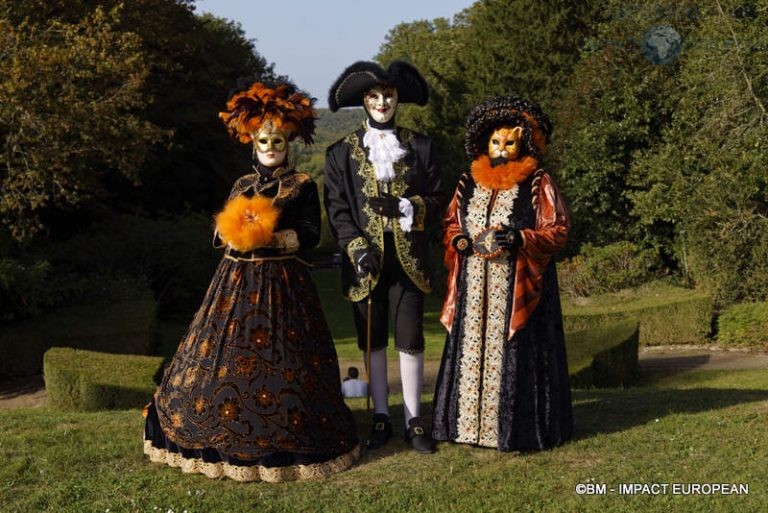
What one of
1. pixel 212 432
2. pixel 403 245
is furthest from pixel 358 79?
pixel 212 432

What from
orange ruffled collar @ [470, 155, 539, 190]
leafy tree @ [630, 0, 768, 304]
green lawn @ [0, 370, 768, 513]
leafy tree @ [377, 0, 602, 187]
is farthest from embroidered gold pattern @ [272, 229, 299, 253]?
leafy tree @ [377, 0, 602, 187]

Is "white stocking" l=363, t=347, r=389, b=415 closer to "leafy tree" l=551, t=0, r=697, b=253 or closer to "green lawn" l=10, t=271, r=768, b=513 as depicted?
"green lawn" l=10, t=271, r=768, b=513

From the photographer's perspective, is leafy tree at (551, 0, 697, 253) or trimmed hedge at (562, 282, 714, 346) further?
leafy tree at (551, 0, 697, 253)

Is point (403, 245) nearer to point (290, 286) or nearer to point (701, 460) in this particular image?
point (290, 286)

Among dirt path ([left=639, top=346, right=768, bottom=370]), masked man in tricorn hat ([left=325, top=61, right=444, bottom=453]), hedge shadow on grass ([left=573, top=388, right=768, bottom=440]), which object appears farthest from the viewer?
dirt path ([left=639, top=346, right=768, bottom=370])

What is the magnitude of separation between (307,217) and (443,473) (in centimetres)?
195

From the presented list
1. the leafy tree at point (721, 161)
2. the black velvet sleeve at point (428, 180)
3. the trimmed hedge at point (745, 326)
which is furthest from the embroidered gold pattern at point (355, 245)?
the leafy tree at point (721, 161)

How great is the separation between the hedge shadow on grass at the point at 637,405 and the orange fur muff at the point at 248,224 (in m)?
2.80

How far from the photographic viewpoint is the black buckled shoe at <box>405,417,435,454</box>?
6.23 metres

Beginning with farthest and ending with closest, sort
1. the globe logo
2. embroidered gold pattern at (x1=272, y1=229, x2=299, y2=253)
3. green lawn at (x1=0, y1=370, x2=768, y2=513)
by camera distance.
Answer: the globe logo
embroidered gold pattern at (x1=272, y1=229, x2=299, y2=253)
green lawn at (x1=0, y1=370, x2=768, y2=513)

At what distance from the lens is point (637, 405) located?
7.72 m

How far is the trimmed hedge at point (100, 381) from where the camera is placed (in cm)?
1040

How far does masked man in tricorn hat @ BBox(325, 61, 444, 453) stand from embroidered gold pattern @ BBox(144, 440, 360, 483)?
0.62 m

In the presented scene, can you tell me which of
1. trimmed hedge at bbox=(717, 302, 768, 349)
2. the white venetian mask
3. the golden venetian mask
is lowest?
trimmed hedge at bbox=(717, 302, 768, 349)
